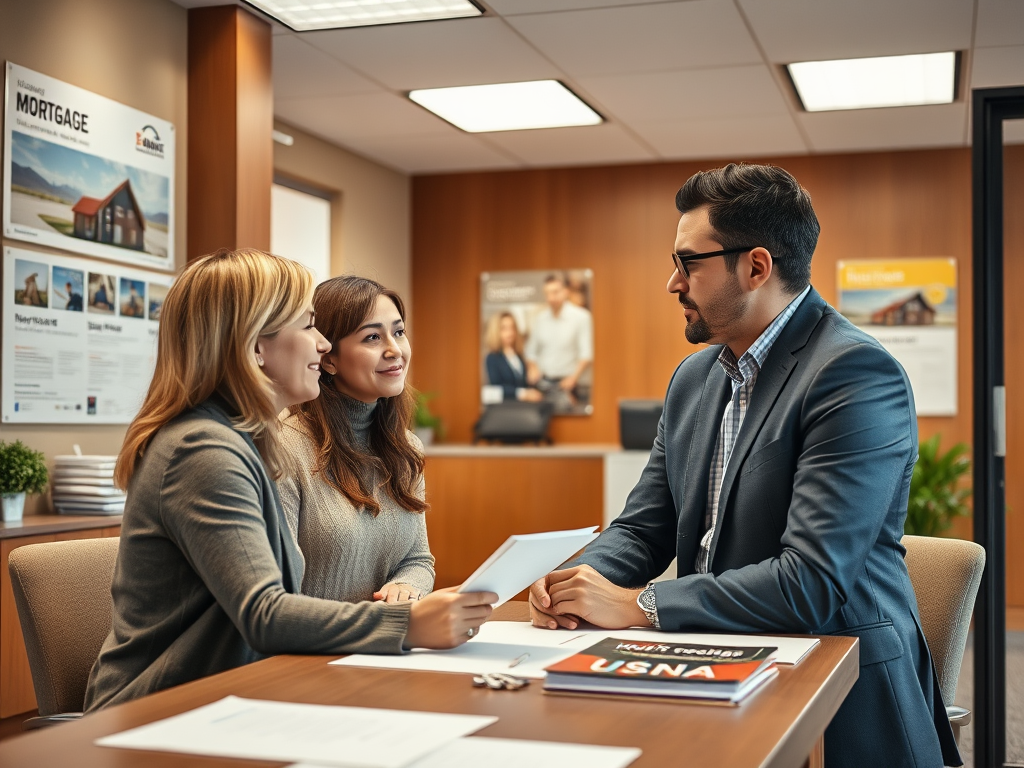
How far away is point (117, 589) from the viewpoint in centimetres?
171

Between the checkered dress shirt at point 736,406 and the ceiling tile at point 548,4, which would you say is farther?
the ceiling tile at point 548,4

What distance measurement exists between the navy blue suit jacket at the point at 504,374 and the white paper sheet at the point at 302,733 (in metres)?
6.18

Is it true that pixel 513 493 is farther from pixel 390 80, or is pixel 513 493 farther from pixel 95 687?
pixel 95 687

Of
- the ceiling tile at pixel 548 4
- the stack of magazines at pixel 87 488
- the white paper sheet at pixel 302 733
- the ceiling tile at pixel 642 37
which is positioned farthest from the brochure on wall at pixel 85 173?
the white paper sheet at pixel 302 733

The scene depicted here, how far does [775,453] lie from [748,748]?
82cm

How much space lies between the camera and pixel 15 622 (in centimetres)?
341

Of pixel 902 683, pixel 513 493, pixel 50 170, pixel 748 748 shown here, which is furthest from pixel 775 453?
pixel 513 493

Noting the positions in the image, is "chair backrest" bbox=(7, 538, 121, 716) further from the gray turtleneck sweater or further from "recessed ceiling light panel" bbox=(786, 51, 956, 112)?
"recessed ceiling light panel" bbox=(786, 51, 956, 112)

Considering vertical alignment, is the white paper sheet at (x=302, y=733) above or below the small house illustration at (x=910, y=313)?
below

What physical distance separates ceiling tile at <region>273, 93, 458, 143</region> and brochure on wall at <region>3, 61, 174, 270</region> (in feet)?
4.77

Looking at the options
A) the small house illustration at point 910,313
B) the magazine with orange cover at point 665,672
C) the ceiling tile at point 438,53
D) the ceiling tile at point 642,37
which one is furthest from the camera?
the small house illustration at point 910,313

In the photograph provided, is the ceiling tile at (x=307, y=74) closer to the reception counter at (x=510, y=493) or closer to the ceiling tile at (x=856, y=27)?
the ceiling tile at (x=856, y=27)

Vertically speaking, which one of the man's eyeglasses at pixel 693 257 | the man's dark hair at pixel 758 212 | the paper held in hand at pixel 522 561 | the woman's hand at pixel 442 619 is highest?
the man's dark hair at pixel 758 212

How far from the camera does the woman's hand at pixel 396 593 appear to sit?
7.63ft
